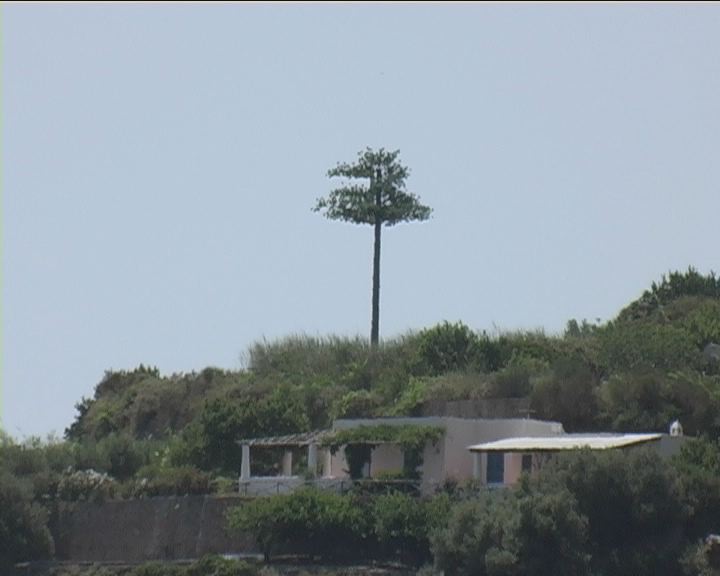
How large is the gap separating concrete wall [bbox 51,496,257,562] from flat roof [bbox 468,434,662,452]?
23.5 feet

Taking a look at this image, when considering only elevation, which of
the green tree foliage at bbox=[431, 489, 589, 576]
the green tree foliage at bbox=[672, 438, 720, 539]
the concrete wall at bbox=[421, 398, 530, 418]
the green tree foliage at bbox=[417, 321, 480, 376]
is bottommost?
the green tree foliage at bbox=[431, 489, 589, 576]

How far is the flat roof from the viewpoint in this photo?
60.8 meters

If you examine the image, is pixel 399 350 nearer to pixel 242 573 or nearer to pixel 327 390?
pixel 327 390

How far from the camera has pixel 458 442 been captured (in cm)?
6322

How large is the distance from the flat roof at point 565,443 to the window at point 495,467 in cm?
36

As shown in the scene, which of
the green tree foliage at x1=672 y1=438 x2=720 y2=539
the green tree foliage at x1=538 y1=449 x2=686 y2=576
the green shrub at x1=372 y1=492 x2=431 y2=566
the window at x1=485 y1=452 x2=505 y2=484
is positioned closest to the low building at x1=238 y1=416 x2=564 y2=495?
the window at x1=485 y1=452 x2=505 y2=484

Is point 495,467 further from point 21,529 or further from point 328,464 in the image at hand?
point 21,529

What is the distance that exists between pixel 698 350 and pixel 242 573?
Answer: 2082cm

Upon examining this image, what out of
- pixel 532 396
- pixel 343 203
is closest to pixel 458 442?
pixel 532 396

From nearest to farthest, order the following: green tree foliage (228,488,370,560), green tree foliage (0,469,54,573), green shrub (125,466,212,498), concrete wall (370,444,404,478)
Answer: green tree foliage (228,488,370,560)
concrete wall (370,444,404,478)
green tree foliage (0,469,54,573)
green shrub (125,466,212,498)

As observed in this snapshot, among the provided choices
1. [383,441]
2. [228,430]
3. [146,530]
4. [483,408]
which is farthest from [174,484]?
[483,408]

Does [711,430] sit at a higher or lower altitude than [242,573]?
higher

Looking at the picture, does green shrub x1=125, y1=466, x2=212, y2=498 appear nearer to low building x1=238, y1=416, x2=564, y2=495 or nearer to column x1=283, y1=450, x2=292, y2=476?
low building x1=238, y1=416, x2=564, y2=495

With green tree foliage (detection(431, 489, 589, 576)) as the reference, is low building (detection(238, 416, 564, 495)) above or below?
above
